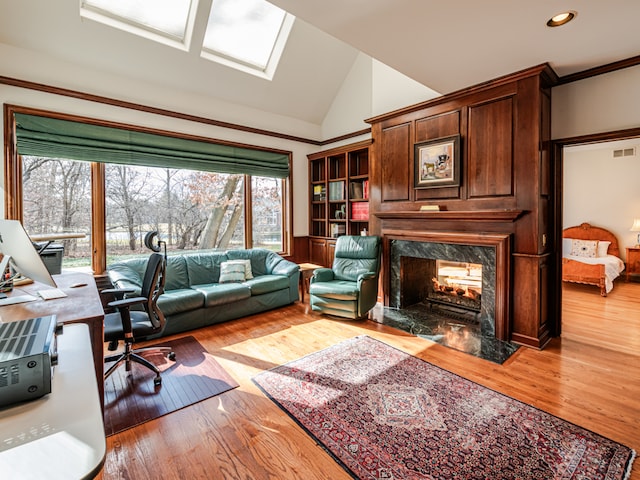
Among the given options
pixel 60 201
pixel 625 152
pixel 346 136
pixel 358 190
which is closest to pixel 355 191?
pixel 358 190

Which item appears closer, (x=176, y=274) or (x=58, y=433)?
(x=58, y=433)

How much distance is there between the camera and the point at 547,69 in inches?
115

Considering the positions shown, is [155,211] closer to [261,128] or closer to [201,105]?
[201,105]

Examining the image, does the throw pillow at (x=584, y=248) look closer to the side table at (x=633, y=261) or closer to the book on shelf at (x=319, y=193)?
the side table at (x=633, y=261)

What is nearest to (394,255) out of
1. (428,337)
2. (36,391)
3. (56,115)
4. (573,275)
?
(428,337)

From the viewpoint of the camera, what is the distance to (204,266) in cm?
Result: 426

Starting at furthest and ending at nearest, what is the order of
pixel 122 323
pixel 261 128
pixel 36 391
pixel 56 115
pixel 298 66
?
pixel 261 128, pixel 298 66, pixel 56 115, pixel 122 323, pixel 36 391

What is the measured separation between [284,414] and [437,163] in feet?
10.1

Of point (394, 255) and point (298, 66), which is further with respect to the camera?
point (298, 66)

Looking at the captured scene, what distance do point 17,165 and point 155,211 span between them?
1.39m

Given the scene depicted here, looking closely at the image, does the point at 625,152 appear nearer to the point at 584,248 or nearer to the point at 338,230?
the point at 584,248

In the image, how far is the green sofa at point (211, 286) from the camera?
135 inches

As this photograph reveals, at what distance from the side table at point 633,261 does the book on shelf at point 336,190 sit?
5451 millimetres


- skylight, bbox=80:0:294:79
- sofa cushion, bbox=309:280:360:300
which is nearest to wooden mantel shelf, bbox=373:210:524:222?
sofa cushion, bbox=309:280:360:300
